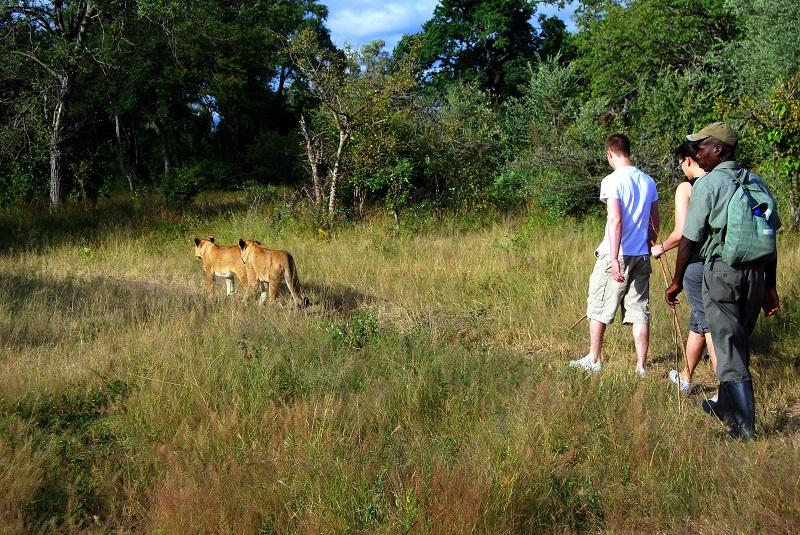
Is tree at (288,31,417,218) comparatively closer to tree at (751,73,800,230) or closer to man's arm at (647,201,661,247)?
tree at (751,73,800,230)

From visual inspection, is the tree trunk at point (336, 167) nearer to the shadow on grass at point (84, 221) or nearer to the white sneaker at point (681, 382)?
the shadow on grass at point (84, 221)

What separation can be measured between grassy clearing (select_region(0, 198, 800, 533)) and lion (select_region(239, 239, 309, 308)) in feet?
1.16

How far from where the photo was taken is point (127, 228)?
535 inches

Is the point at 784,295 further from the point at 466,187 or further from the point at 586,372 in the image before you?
the point at 466,187

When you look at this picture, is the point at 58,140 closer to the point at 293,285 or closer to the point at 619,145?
the point at 293,285

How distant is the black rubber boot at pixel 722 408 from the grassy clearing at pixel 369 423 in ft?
0.40

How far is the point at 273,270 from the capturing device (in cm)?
810

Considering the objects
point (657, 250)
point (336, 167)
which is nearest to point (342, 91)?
point (336, 167)

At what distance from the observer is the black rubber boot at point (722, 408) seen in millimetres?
4523

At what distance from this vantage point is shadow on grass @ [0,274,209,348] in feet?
21.2

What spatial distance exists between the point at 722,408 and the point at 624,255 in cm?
158

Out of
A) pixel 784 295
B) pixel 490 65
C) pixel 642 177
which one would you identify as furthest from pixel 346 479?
pixel 490 65

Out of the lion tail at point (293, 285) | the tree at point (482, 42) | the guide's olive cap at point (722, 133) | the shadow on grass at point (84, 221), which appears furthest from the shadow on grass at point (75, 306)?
the tree at point (482, 42)

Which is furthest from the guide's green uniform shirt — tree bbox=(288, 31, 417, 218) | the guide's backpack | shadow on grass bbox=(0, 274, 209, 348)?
tree bbox=(288, 31, 417, 218)
